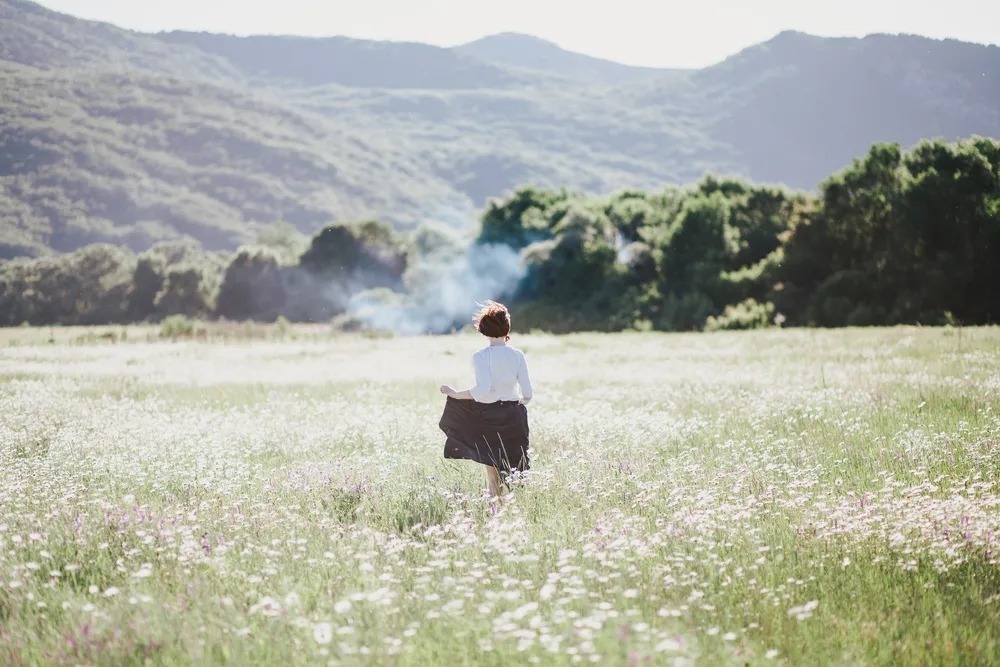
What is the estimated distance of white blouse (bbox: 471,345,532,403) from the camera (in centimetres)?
785

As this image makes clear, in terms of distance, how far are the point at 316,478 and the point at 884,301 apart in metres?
45.9

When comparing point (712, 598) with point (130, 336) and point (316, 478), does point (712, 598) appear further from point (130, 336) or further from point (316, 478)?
point (130, 336)

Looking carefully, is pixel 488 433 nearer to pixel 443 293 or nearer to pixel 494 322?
pixel 494 322

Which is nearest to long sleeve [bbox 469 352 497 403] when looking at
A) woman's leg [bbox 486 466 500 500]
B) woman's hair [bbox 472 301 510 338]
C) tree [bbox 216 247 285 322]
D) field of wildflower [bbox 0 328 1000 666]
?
woman's hair [bbox 472 301 510 338]

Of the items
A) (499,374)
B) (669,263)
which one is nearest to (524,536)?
(499,374)

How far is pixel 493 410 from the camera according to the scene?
26.0 feet

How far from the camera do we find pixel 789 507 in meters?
6.53

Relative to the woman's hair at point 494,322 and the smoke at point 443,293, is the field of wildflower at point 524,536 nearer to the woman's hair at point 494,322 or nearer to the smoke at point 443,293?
Result: the woman's hair at point 494,322

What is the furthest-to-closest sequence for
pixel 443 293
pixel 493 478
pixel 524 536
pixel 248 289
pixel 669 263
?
pixel 248 289 → pixel 443 293 → pixel 669 263 → pixel 493 478 → pixel 524 536

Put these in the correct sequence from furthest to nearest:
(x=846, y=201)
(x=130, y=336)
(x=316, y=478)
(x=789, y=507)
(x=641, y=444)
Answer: (x=846, y=201) < (x=130, y=336) < (x=641, y=444) < (x=316, y=478) < (x=789, y=507)

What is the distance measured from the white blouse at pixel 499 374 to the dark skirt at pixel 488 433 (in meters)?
0.11

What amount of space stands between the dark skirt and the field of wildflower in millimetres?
400

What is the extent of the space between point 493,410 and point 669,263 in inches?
2026

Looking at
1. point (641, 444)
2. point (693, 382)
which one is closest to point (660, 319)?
point (693, 382)
